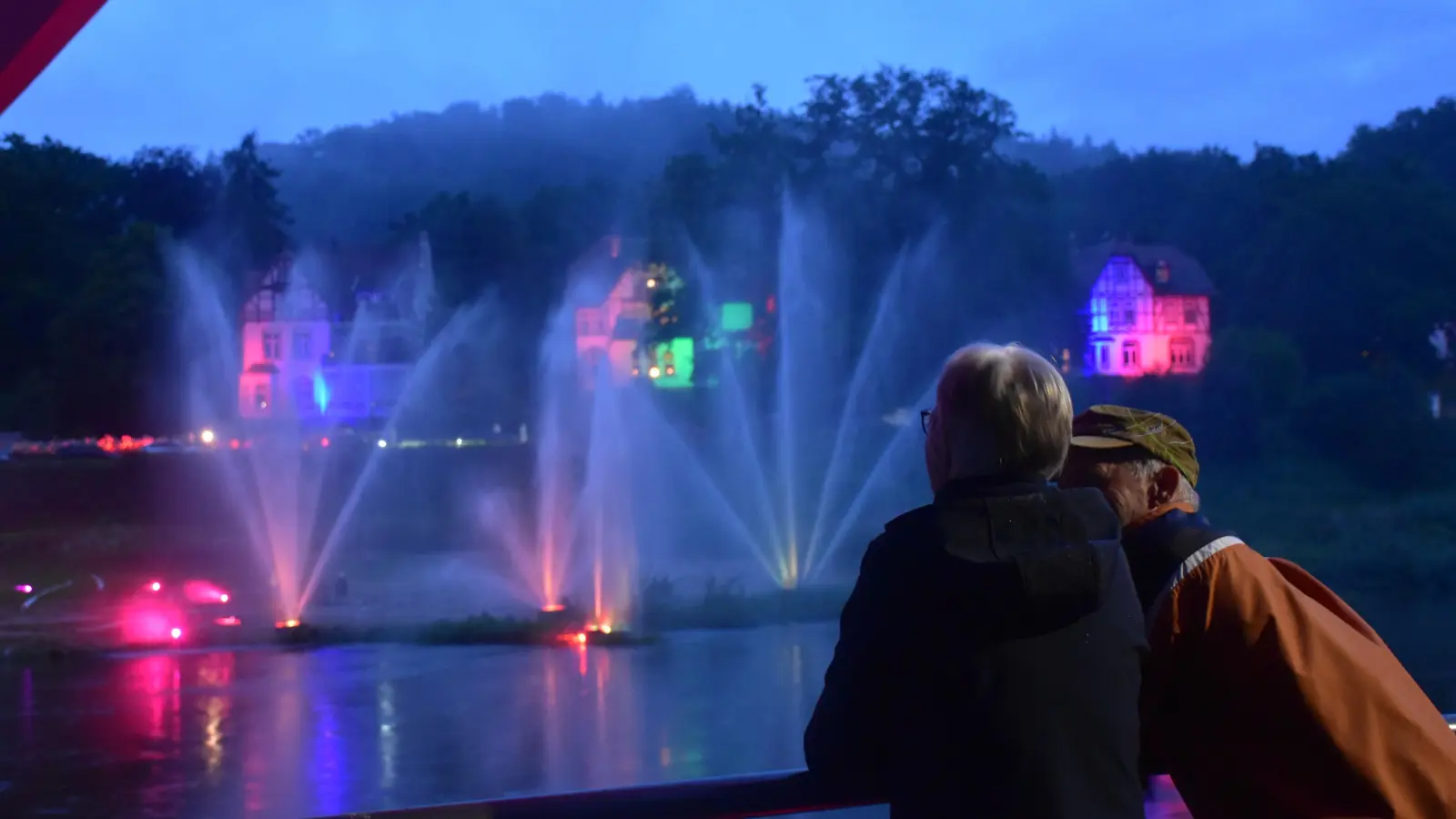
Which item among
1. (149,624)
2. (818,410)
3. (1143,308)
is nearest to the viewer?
(149,624)

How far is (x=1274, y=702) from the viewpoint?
6.52 ft

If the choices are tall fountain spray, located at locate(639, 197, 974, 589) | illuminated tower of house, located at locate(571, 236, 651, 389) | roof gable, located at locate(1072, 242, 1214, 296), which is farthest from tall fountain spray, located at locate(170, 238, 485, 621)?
roof gable, located at locate(1072, 242, 1214, 296)

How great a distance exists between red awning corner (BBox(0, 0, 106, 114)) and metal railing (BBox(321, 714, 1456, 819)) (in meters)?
2.12

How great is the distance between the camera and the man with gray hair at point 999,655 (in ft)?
6.10

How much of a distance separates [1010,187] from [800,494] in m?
16.0

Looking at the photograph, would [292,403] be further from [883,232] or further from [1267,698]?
[1267,698]

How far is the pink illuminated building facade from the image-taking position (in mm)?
56250

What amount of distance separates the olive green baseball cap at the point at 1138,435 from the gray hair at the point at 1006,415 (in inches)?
8.7

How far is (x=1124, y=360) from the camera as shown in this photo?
57.3 m

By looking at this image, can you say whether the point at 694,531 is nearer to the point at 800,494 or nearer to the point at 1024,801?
the point at 800,494

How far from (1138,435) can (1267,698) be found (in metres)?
0.47

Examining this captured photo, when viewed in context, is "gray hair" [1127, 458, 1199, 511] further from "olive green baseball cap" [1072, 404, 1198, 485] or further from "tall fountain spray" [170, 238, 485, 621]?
"tall fountain spray" [170, 238, 485, 621]

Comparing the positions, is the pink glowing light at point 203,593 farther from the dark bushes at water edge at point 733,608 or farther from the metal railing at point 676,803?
the metal railing at point 676,803

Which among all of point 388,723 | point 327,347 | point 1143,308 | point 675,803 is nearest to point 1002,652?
point 675,803
